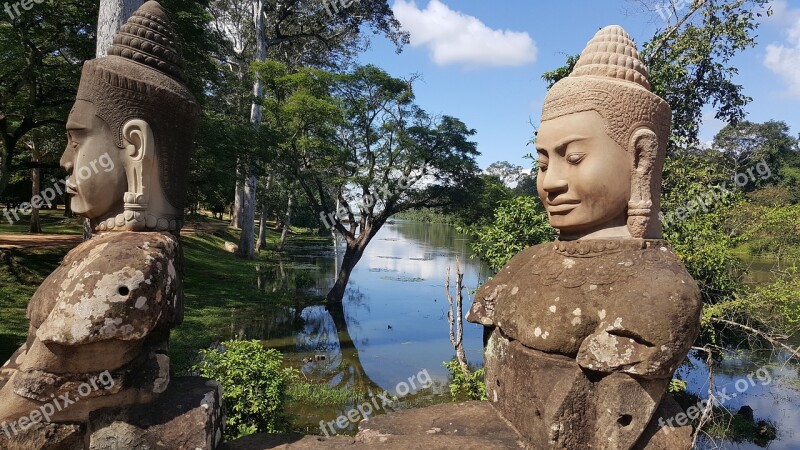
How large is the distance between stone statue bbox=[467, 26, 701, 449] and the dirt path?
14.7 m

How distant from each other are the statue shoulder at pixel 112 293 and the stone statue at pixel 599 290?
1736mm

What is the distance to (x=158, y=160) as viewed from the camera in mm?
2748

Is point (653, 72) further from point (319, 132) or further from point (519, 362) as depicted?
point (319, 132)

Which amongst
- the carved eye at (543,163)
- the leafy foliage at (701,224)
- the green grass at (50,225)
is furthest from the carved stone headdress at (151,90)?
the green grass at (50,225)

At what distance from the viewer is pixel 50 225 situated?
21.1m

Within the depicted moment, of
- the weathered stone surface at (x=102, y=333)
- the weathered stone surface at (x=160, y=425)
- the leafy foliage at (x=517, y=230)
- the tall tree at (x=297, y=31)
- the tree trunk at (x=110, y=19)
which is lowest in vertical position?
the weathered stone surface at (x=160, y=425)

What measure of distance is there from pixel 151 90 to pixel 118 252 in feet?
2.91

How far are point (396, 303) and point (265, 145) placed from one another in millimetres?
8269

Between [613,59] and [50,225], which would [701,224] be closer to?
[613,59]

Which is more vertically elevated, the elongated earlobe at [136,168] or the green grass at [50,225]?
the elongated earlobe at [136,168]

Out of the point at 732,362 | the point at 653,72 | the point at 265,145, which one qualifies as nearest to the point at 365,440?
the point at 653,72

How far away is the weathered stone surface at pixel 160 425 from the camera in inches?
92.2

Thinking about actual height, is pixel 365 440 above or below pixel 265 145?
below

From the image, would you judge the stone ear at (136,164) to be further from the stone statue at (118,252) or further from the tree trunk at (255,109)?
the tree trunk at (255,109)
